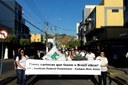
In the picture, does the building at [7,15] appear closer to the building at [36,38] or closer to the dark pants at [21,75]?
the building at [36,38]

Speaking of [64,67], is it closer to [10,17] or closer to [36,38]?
[10,17]

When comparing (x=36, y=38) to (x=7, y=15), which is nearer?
(x=7, y=15)

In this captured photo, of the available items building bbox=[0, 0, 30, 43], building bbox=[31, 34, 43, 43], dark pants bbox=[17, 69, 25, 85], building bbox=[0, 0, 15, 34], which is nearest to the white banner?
dark pants bbox=[17, 69, 25, 85]

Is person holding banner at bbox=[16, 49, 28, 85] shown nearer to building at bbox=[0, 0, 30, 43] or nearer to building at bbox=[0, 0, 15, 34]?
building at bbox=[0, 0, 30, 43]

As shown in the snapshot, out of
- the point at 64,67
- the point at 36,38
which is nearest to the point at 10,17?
the point at 36,38

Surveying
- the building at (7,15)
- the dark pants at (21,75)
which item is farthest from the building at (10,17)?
the dark pants at (21,75)

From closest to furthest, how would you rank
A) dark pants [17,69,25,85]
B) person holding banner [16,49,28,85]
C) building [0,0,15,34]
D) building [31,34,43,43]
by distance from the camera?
person holding banner [16,49,28,85] → dark pants [17,69,25,85] → building [0,0,15,34] → building [31,34,43,43]

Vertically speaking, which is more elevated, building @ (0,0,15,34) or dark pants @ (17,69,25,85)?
building @ (0,0,15,34)

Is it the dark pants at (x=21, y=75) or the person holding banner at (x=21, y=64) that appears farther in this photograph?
the dark pants at (x=21, y=75)

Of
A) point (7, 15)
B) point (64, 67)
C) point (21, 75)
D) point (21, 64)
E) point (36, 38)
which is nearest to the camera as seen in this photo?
point (21, 64)

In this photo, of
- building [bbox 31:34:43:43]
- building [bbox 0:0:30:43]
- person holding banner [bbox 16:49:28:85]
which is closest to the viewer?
person holding banner [bbox 16:49:28:85]

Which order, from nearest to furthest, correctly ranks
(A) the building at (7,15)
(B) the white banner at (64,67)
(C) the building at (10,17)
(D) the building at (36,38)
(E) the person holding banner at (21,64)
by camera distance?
(E) the person holding banner at (21,64)
(B) the white banner at (64,67)
(A) the building at (7,15)
(C) the building at (10,17)
(D) the building at (36,38)

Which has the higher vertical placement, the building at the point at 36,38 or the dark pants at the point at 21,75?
the building at the point at 36,38

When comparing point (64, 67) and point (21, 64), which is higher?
point (21, 64)
